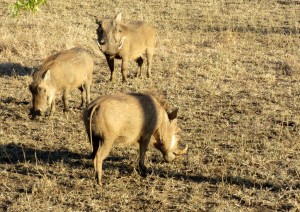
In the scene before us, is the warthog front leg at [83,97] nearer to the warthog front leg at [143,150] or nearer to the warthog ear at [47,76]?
the warthog ear at [47,76]

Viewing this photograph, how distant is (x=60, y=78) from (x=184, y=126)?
1.86m

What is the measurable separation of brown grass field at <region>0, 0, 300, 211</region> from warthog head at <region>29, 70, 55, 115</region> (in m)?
0.24

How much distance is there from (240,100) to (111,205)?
13.3 feet

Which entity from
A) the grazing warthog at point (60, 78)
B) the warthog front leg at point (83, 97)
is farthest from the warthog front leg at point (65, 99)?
the warthog front leg at point (83, 97)

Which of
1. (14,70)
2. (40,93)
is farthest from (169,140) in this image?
(14,70)

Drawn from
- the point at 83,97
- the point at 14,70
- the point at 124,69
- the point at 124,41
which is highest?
the point at 124,41

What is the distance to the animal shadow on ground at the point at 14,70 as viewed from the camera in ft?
31.5

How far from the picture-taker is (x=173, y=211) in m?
4.77

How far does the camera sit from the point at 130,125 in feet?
17.5

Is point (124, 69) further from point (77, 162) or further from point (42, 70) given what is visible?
point (77, 162)

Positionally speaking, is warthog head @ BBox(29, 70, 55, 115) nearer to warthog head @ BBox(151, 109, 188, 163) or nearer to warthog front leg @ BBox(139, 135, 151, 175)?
warthog head @ BBox(151, 109, 188, 163)

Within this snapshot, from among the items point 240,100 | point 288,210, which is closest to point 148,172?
point 288,210

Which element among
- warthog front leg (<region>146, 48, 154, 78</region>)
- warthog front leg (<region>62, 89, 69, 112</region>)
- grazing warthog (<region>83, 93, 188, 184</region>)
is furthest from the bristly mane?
warthog front leg (<region>146, 48, 154, 78</region>)

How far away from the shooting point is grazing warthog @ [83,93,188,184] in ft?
16.7
